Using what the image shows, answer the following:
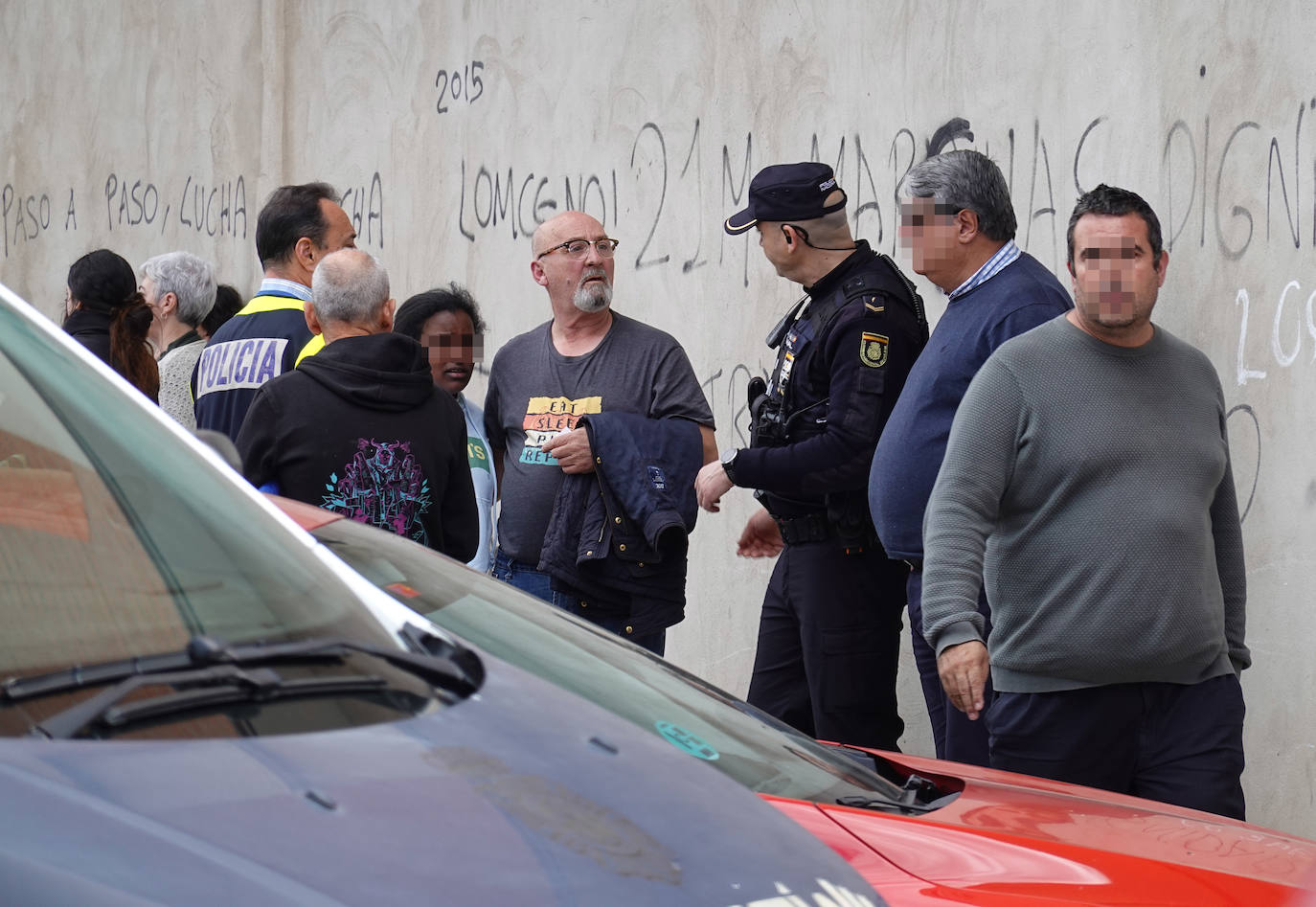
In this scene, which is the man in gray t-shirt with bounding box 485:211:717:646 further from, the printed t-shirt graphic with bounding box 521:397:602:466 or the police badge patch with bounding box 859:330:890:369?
the police badge patch with bounding box 859:330:890:369

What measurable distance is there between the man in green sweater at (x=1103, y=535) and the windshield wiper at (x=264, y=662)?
1584 millimetres

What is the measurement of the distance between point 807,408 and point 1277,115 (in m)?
1.36

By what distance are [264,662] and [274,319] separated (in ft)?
10.6

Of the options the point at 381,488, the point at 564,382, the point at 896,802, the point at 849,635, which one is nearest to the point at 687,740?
the point at 896,802

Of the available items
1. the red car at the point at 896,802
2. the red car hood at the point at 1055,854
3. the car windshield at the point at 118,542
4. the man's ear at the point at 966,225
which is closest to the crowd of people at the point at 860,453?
the man's ear at the point at 966,225

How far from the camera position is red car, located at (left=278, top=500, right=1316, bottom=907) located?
6.45 feet

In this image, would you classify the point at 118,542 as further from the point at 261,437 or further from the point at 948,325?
the point at 948,325

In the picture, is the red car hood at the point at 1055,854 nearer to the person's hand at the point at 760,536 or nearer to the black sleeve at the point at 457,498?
the black sleeve at the point at 457,498

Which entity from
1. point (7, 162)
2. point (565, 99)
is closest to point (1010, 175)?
point (565, 99)

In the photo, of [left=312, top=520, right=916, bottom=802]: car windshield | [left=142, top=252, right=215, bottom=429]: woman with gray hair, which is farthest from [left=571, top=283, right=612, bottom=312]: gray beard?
[left=312, top=520, right=916, bottom=802]: car windshield

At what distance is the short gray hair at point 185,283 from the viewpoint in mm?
5766

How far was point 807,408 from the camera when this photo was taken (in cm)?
408

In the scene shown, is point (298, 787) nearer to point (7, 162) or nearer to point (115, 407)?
point (115, 407)

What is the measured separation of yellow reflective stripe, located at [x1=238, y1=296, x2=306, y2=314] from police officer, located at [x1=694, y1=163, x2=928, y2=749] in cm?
137
